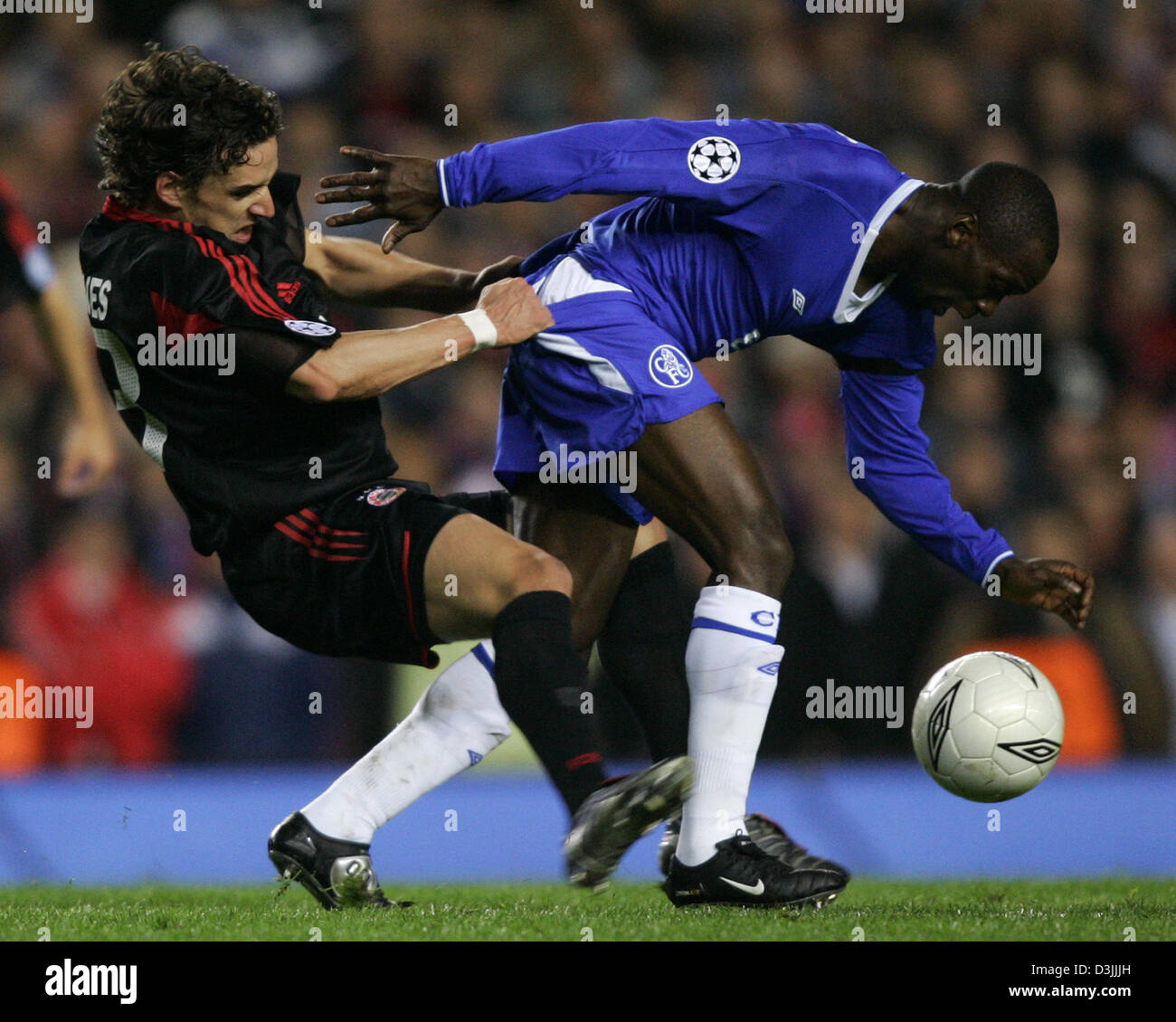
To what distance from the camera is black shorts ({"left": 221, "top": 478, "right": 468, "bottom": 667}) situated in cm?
379

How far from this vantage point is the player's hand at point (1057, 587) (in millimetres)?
4504

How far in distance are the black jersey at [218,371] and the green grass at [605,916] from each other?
3.24 ft

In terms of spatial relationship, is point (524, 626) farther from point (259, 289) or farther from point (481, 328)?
point (259, 289)

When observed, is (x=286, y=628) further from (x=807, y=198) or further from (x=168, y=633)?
(x=168, y=633)

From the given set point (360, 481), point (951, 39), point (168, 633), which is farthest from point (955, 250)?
point (951, 39)

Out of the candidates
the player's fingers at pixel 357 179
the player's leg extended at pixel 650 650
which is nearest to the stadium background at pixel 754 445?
the player's leg extended at pixel 650 650

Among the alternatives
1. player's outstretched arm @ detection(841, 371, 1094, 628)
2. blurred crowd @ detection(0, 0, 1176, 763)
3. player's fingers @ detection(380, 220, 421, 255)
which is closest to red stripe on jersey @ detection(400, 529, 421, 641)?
player's fingers @ detection(380, 220, 421, 255)

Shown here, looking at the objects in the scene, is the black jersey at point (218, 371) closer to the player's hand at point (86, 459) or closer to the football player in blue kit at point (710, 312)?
the football player in blue kit at point (710, 312)

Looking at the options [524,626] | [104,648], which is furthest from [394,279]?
[104,648]

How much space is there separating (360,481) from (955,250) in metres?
1.65

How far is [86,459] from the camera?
5746 mm

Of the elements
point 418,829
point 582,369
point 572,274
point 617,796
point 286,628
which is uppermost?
point 572,274

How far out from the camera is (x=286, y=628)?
4.01 metres

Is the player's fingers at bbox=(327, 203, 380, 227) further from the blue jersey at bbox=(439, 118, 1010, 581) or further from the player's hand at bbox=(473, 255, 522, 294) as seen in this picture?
the player's hand at bbox=(473, 255, 522, 294)
